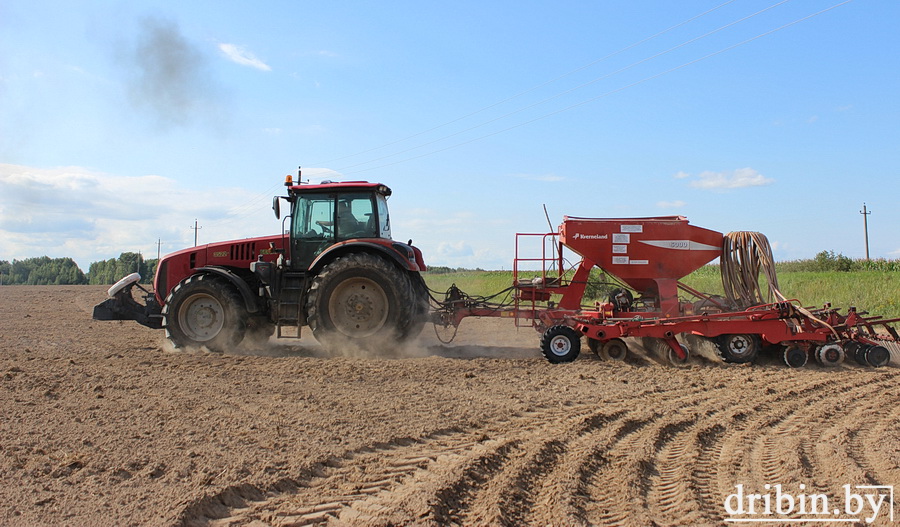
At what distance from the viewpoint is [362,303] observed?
965 cm

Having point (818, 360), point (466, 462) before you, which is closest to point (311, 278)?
point (466, 462)

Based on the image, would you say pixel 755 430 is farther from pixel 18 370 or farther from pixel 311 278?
pixel 18 370

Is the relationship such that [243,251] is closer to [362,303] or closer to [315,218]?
[315,218]

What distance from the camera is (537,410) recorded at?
6242mm

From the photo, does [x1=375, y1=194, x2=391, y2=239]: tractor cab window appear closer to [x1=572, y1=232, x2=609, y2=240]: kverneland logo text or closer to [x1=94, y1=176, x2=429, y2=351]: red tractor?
[x1=94, y1=176, x2=429, y2=351]: red tractor

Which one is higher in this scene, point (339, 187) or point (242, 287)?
point (339, 187)

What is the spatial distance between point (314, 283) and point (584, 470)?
5851 mm

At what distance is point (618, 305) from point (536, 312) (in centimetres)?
117

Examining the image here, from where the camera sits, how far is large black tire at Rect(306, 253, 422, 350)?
944 cm

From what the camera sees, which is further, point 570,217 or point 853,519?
point 570,217

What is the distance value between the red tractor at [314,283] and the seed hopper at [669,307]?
998mm

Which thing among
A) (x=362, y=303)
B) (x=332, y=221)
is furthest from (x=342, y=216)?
Result: (x=362, y=303)
